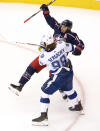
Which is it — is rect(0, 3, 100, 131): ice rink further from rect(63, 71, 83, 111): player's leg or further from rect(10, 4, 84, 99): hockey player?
rect(10, 4, 84, 99): hockey player

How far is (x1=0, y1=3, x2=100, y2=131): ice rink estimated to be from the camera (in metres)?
3.67

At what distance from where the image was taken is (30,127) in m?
3.56

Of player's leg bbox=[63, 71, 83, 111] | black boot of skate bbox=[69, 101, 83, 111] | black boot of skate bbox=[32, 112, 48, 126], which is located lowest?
black boot of skate bbox=[32, 112, 48, 126]

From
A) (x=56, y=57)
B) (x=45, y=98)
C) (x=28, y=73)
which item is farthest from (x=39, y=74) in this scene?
(x=56, y=57)

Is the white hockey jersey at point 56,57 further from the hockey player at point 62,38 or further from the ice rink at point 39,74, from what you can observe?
the ice rink at point 39,74

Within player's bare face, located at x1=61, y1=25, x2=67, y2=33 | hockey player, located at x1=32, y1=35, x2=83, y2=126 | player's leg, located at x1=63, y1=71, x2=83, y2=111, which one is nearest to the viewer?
hockey player, located at x1=32, y1=35, x2=83, y2=126

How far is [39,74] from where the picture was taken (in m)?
4.55

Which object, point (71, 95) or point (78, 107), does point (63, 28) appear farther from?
point (78, 107)

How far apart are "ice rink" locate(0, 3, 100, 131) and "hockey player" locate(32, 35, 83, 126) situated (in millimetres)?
251

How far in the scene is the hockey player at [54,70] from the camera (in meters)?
3.38

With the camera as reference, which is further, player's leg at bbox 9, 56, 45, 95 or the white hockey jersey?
player's leg at bbox 9, 56, 45, 95

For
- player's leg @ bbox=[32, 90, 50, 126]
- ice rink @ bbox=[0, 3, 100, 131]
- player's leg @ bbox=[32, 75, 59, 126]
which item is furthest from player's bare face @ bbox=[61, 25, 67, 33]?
ice rink @ bbox=[0, 3, 100, 131]
